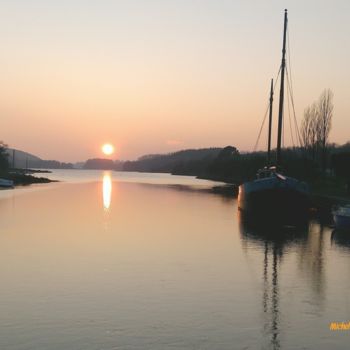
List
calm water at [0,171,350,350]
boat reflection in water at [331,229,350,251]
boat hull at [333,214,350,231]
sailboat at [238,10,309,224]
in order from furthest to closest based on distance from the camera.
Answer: sailboat at [238,10,309,224] < boat hull at [333,214,350,231] < boat reflection in water at [331,229,350,251] < calm water at [0,171,350,350]

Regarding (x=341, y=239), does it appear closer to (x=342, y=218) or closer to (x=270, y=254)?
(x=342, y=218)

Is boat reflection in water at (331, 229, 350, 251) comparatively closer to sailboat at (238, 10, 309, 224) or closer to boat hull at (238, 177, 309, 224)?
boat hull at (238, 177, 309, 224)

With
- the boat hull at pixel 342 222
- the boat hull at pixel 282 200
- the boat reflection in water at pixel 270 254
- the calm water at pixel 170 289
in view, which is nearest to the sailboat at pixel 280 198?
the boat hull at pixel 282 200

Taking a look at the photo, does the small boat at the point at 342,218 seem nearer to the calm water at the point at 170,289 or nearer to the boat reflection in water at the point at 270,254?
the calm water at the point at 170,289

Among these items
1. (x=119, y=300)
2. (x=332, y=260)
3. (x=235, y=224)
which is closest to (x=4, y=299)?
(x=119, y=300)

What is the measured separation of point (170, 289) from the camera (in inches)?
723

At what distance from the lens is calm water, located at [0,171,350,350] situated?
42.9ft

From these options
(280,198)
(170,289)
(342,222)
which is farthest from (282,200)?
(170,289)

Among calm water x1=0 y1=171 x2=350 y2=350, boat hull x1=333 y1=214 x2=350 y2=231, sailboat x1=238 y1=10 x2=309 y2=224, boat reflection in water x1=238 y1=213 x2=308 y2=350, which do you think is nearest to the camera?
calm water x1=0 y1=171 x2=350 y2=350

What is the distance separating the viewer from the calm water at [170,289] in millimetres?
13062

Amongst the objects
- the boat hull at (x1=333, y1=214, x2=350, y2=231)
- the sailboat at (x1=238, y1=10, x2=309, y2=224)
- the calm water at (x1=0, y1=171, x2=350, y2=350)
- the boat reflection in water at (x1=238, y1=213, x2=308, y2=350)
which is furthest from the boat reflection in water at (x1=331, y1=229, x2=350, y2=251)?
the sailboat at (x1=238, y1=10, x2=309, y2=224)

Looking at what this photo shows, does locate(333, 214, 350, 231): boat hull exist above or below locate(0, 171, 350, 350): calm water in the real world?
above

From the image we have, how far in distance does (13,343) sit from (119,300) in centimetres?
485

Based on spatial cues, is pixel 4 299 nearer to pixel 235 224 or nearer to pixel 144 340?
pixel 144 340
